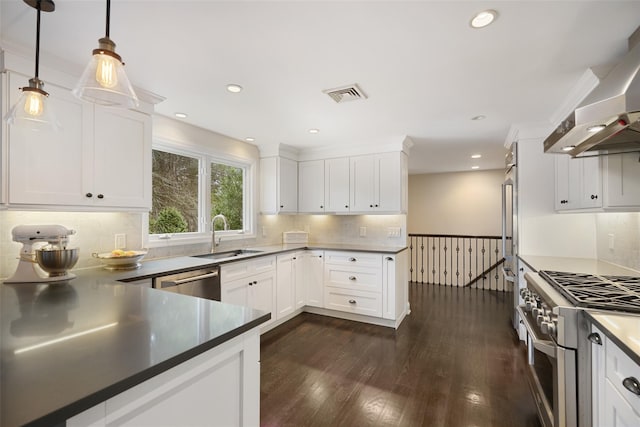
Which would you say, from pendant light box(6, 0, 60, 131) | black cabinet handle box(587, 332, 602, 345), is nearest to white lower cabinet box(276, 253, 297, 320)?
pendant light box(6, 0, 60, 131)

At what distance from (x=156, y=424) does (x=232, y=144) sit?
3503 millimetres

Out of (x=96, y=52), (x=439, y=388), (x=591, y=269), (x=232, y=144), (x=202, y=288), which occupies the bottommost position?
(x=439, y=388)

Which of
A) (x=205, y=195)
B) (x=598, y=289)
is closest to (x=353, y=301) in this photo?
(x=205, y=195)

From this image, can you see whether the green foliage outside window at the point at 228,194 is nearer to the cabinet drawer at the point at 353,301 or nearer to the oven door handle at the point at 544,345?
the cabinet drawer at the point at 353,301

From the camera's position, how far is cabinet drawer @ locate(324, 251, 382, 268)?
3.62m

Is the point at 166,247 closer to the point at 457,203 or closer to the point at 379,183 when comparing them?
the point at 379,183

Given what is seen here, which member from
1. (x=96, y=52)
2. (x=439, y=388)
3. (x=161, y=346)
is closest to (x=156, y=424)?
(x=161, y=346)

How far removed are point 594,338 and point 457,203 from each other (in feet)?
18.8

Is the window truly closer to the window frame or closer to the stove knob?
the window frame

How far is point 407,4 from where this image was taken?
1416mm

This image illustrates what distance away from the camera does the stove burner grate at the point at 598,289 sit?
139 centimetres

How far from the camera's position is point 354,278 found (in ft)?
12.3

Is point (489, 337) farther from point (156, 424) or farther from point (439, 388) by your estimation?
point (156, 424)

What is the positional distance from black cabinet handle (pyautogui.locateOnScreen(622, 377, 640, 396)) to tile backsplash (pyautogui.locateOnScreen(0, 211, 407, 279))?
2.99 metres
